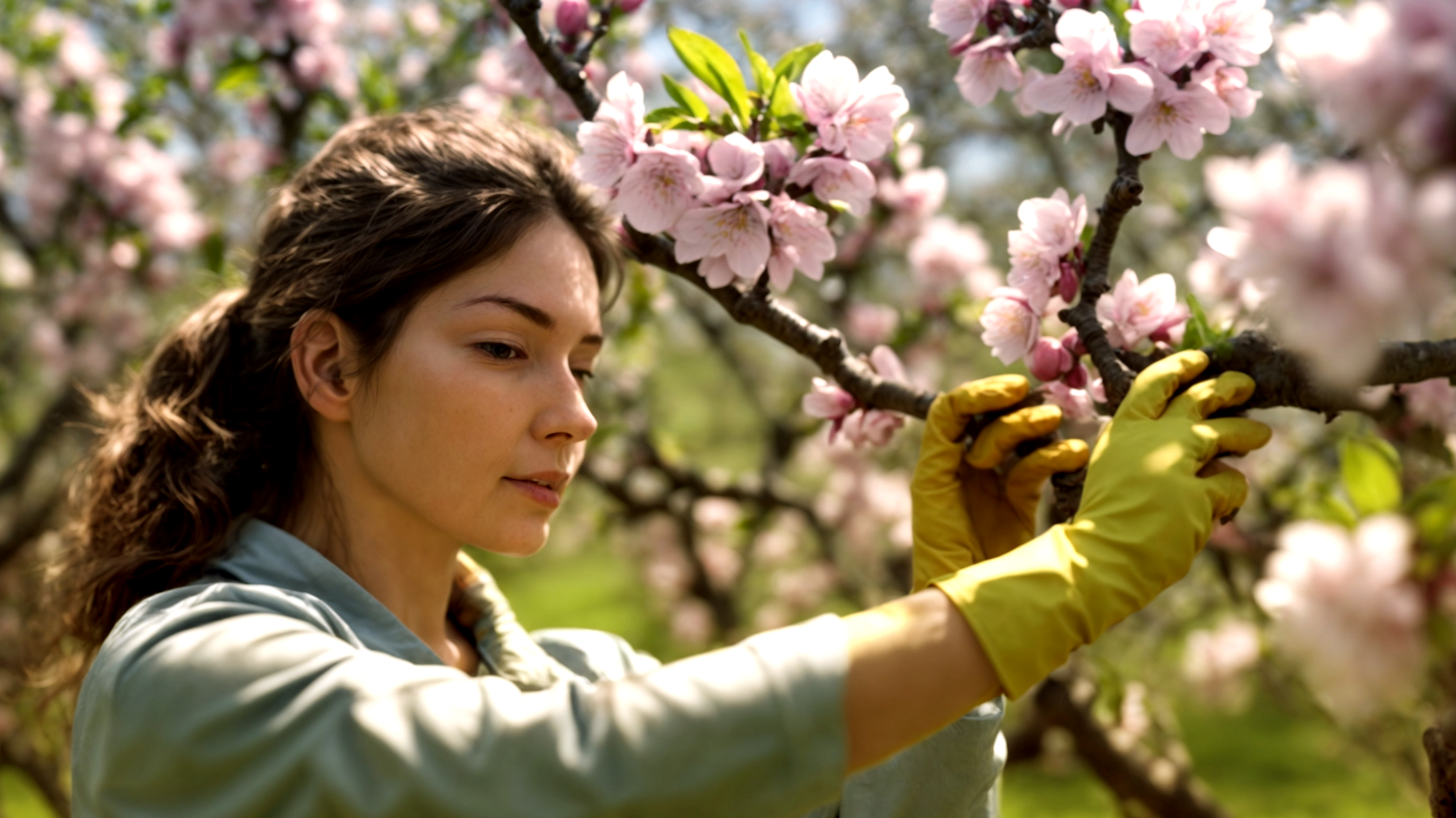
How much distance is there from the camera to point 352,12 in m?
4.34

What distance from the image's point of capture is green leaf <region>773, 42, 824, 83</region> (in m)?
1.31

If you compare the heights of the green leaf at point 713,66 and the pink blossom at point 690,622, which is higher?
the green leaf at point 713,66

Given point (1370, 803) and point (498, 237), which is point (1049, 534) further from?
point (1370, 803)

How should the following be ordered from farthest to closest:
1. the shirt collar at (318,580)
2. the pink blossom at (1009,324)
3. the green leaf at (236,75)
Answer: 1. the green leaf at (236,75)
2. the shirt collar at (318,580)
3. the pink blossom at (1009,324)

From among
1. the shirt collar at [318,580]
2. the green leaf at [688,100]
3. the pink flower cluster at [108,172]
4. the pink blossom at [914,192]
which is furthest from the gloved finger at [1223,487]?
the pink flower cluster at [108,172]

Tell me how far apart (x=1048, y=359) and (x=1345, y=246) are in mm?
609

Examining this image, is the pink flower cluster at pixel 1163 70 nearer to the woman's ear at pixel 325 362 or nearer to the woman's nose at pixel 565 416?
the woman's nose at pixel 565 416

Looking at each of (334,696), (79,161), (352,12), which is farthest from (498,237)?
(352,12)

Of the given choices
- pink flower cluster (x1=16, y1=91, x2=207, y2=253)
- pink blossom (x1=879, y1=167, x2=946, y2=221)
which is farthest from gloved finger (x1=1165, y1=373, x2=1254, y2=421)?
pink flower cluster (x1=16, y1=91, x2=207, y2=253)

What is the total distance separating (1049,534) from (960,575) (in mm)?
119


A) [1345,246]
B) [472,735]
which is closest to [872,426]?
[472,735]

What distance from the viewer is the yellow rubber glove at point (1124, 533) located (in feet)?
3.11

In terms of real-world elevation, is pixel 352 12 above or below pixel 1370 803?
above

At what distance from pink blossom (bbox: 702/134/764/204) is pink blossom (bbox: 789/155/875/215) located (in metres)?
0.07
